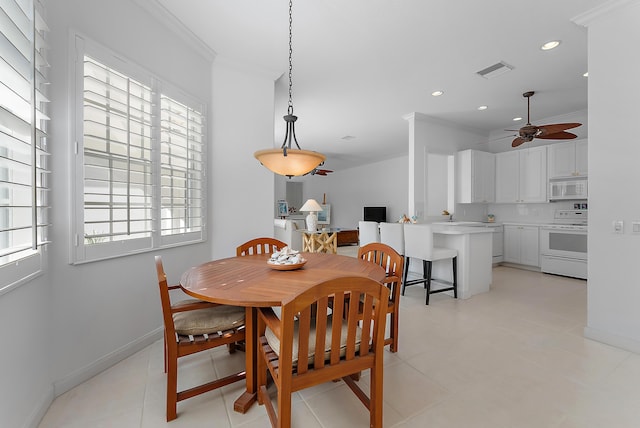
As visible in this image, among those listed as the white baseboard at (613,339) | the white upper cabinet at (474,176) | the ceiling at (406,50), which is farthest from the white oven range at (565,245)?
the white baseboard at (613,339)

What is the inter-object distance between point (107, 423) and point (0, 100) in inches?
65.3

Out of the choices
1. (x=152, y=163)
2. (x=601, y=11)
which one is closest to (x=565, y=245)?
(x=601, y=11)

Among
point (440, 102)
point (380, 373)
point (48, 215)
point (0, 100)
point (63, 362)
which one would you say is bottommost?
point (63, 362)

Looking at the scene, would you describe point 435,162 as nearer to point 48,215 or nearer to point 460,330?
point 460,330

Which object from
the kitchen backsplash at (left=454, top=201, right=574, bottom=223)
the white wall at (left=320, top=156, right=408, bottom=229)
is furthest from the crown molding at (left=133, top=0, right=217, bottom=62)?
the white wall at (left=320, top=156, right=408, bottom=229)

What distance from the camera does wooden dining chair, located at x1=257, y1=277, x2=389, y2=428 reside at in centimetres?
110

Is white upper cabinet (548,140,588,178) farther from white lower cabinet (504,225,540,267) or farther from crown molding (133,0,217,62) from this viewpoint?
crown molding (133,0,217,62)

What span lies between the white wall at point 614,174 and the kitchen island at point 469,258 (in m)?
1.25

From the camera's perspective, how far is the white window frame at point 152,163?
5.83 ft

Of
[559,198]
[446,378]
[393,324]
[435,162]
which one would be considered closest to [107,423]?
[393,324]

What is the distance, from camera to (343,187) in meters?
10.5

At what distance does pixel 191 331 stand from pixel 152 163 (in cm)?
150

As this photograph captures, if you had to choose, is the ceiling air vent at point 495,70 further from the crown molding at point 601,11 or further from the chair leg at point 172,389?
the chair leg at point 172,389

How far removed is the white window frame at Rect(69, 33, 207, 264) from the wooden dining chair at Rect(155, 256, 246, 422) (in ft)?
2.20
